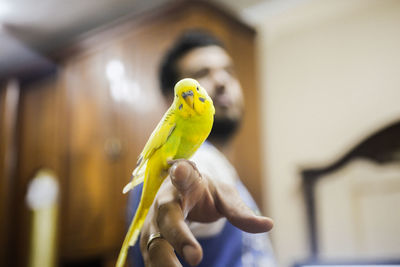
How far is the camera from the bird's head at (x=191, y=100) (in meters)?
→ 0.21

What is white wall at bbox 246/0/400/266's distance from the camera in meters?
1.28

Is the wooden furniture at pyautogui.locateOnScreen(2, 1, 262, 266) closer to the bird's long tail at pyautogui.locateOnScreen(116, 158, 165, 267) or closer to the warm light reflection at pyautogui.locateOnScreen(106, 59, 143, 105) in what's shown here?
the warm light reflection at pyautogui.locateOnScreen(106, 59, 143, 105)

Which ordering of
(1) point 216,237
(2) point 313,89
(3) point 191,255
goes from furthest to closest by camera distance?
(2) point 313,89, (1) point 216,237, (3) point 191,255

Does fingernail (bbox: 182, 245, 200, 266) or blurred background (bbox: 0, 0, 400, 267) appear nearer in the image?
fingernail (bbox: 182, 245, 200, 266)

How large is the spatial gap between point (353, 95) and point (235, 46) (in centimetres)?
50

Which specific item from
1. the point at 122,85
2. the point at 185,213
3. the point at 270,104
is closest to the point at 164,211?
the point at 185,213

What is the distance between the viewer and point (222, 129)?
320mm

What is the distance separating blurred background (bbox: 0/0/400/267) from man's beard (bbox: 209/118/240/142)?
2.10ft

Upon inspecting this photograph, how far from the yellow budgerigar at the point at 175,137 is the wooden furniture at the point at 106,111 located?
3.06 ft

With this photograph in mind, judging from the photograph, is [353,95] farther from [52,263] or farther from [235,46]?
[52,263]

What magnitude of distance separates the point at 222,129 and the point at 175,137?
11 centimetres

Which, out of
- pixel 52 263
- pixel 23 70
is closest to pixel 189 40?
pixel 23 70

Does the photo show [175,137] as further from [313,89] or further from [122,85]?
[313,89]

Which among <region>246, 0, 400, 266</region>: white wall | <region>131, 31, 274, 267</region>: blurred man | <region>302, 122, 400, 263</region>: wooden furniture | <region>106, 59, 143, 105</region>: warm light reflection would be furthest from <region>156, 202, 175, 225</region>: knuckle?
<region>246, 0, 400, 266</region>: white wall
